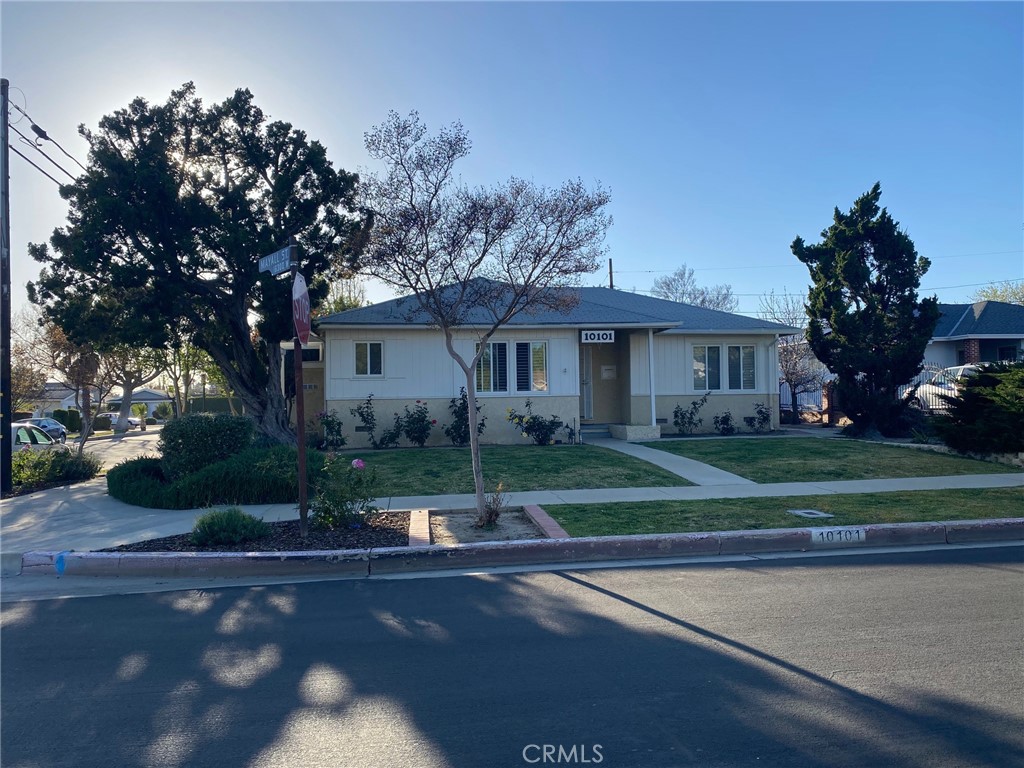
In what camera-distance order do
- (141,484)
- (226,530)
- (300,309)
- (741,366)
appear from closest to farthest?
(300,309) < (226,530) < (141,484) < (741,366)

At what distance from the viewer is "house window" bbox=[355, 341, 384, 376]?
19734mm

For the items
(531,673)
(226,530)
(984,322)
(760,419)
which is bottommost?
(531,673)

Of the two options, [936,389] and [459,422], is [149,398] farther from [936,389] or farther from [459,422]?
[936,389]

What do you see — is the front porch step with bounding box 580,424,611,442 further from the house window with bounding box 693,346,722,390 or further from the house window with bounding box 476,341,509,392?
the house window with bounding box 693,346,722,390

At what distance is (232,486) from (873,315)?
16889mm

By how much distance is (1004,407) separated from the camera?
1527cm

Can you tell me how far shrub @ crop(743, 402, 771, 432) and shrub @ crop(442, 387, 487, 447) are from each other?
8.25 metres

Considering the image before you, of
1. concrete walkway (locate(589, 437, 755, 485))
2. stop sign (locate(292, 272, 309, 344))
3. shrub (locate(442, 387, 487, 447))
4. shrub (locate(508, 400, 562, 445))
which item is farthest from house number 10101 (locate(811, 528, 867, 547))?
shrub (locate(442, 387, 487, 447))

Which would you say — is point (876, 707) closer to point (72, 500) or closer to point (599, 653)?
point (599, 653)

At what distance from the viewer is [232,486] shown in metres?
11.7

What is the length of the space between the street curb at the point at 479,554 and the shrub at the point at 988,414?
729cm

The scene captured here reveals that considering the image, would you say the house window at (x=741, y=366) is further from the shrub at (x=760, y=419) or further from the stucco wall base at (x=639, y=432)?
the stucco wall base at (x=639, y=432)

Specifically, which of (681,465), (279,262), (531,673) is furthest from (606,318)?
(531,673)

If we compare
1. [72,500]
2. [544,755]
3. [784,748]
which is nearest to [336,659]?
[544,755]
